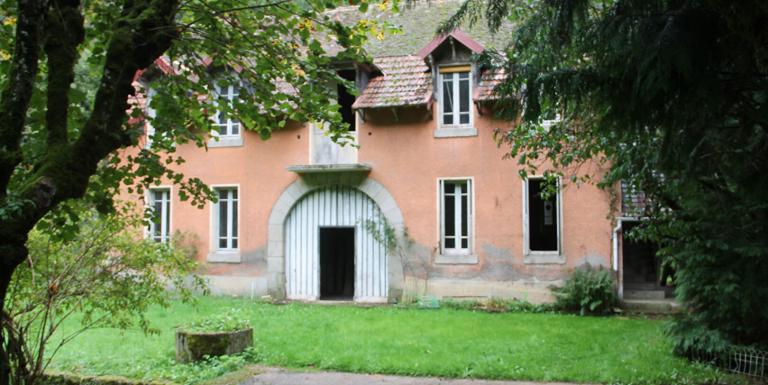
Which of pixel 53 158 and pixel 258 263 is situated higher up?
pixel 53 158

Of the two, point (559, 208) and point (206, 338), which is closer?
point (206, 338)

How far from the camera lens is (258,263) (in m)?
15.8

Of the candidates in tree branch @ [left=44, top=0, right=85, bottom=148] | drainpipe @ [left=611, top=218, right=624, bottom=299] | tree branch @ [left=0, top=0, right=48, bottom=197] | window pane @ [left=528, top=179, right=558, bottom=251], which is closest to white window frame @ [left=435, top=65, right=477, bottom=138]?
window pane @ [left=528, top=179, right=558, bottom=251]

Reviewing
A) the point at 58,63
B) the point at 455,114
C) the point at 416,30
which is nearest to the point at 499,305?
the point at 455,114

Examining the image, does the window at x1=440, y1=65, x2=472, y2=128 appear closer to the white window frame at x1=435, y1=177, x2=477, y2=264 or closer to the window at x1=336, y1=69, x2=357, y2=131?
the white window frame at x1=435, y1=177, x2=477, y2=264

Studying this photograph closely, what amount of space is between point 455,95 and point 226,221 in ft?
21.9

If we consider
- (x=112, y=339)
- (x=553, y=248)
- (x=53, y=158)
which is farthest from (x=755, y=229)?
(x=553, y=248)

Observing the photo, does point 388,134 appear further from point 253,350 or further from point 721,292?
point 721,292

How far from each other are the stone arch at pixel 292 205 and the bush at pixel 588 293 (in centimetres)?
401

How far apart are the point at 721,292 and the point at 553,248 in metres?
10.4

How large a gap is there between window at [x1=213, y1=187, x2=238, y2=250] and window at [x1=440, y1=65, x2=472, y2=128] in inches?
228

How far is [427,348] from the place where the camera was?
9258mm

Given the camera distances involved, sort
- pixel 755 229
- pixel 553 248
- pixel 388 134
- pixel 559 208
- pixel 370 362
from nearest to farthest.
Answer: pixel 755 229 < pixel 370 362 < pixel 559 208 < pixel 388 134 < pixel 553 248

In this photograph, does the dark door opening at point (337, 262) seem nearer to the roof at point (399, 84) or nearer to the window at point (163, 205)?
the roof at point (399, 84)
